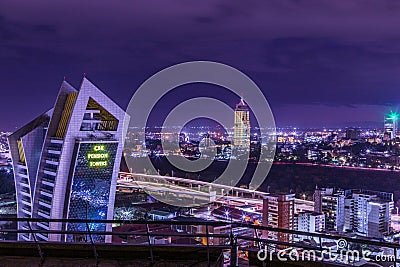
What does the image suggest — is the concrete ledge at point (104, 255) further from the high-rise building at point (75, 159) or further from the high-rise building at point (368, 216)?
the high-rise building at point (368, 216)

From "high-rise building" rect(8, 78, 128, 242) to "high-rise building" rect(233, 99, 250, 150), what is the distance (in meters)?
12.9

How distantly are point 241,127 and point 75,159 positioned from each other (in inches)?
574

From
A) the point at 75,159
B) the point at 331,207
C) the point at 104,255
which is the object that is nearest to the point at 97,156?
the point at 75,159

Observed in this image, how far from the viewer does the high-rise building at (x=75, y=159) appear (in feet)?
26.9

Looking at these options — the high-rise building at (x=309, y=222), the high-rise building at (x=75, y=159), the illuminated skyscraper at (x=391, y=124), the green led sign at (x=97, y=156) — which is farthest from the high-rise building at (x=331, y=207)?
the illuminated skyscraper at (x=391, y=124)

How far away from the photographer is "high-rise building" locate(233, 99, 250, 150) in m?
21.4

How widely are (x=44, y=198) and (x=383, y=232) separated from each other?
23.9 ft

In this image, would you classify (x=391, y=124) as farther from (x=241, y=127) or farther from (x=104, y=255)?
(x=104, y=255)

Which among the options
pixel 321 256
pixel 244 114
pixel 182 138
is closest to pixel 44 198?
pixel 321 256

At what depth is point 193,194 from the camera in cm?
1527

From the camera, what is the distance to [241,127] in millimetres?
22094

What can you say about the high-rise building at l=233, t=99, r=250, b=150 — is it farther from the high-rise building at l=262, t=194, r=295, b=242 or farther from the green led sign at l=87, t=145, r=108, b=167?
the green led sign at l=87, t=145, r=108, b=167

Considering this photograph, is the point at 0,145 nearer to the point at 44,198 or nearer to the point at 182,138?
the point at 182,138
